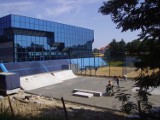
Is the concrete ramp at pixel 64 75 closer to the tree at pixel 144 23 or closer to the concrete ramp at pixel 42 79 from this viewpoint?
the concrete ramp at pixel 42 79

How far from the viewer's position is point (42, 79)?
2614 cm

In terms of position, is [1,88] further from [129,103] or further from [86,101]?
[129,103]

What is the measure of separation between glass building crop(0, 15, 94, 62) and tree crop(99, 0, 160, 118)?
1276 inches

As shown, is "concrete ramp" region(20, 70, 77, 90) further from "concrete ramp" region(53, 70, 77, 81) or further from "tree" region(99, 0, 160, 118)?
"tree" region(99, 0, 160, 118)

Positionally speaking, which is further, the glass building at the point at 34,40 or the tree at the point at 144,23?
the glass building at the point at 34,40

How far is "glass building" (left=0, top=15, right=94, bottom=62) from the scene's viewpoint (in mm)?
45031

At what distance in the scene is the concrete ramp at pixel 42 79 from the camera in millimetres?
23558

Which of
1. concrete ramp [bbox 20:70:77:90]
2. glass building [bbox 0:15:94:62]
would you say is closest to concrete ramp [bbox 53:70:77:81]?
concrete ramp [bbox 20:70:77:90]

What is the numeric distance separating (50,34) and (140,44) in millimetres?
46907

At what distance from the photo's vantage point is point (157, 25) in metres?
8.18

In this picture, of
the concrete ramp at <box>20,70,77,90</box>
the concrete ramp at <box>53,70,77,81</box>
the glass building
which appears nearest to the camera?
the concrete ramp at <box>20,70,77,90</box>

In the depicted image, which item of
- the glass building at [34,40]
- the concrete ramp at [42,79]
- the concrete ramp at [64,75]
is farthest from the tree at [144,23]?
the glass building at [34,40]

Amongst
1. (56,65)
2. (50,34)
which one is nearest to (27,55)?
(50,34)

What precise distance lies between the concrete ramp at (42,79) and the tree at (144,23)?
52.3 feet
